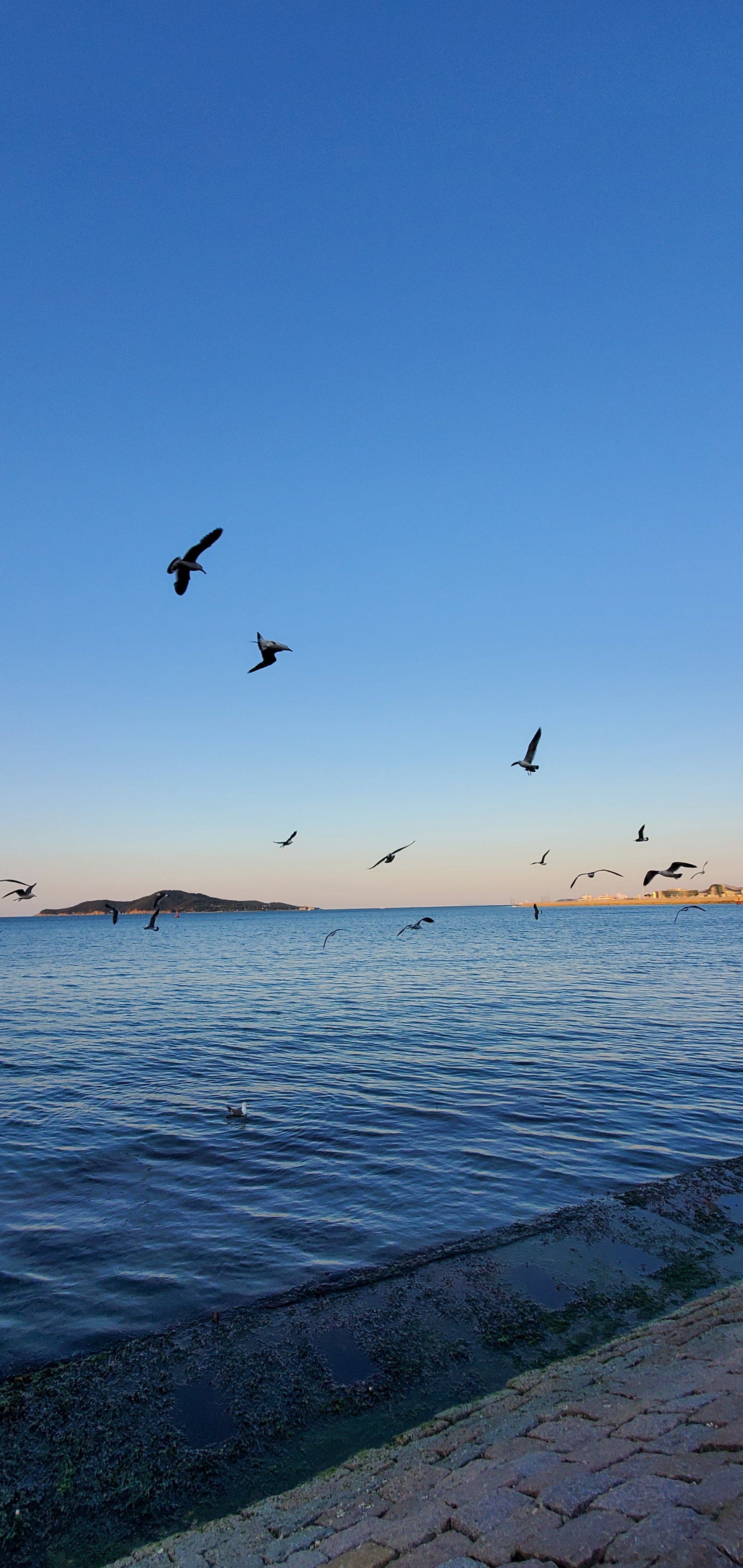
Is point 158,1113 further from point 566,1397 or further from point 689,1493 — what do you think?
point 689,1493

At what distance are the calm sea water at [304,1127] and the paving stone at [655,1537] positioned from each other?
5705mm

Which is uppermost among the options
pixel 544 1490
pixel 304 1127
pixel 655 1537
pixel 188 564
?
pixel 188 564

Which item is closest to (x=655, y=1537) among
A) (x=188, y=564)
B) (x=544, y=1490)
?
(x=544, y=1490)

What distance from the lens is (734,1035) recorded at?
24828 millimetres

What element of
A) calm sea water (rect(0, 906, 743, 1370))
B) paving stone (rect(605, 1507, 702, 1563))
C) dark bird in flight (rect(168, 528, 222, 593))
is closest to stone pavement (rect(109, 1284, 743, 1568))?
paving stone (rect(605, 1507, 702, 1563))

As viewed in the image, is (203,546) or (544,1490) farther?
(203,546)

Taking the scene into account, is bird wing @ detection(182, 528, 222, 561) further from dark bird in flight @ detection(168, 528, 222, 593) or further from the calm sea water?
the calm sea water

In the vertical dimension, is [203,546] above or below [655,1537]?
above

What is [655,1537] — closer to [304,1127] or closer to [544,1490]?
[544,1490]

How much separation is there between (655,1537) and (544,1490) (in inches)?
35.4

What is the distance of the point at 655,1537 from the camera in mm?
4047

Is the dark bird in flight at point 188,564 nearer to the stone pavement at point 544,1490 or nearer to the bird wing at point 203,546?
the bird wing at point 203,546

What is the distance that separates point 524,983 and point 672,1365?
35324 mm

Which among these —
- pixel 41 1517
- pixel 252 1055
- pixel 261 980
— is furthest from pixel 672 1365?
pixel 261 980
